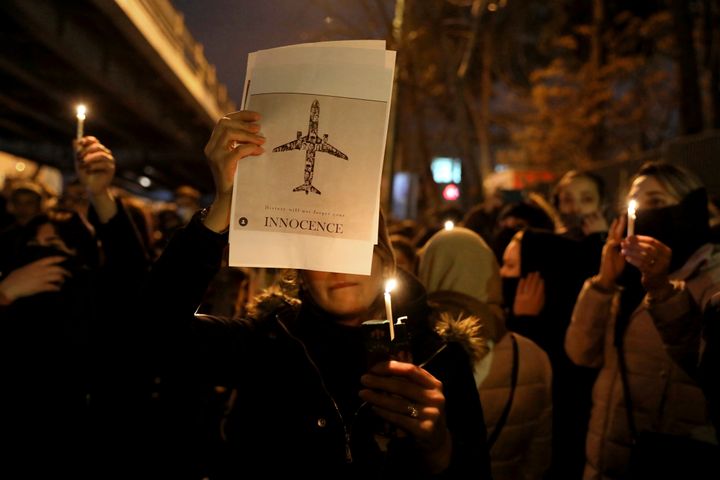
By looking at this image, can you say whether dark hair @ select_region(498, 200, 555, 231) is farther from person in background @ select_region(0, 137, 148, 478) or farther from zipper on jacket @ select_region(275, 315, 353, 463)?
zipper on jacket @ select_region(275, 315, 353, 463)

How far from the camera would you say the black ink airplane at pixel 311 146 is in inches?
69.0

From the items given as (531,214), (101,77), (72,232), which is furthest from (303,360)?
(101,77)

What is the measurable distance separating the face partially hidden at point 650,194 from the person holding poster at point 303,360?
5.09 ft

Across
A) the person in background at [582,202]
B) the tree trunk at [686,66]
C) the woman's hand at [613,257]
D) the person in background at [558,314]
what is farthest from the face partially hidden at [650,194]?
the tree trunk at [686,66]

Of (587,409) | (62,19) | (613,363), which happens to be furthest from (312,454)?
(62,19)

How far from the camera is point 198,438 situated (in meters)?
5.12

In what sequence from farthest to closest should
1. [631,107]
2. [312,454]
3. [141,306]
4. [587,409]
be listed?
[631,107] → [587,409] → [312,454] → [141,306]

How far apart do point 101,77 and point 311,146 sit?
15.3m

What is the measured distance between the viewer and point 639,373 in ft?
10.1

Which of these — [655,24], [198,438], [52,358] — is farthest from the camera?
[655,24]

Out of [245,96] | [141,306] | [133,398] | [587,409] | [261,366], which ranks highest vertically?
[245,96]

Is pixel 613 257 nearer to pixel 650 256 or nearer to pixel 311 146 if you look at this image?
pixel 650 256

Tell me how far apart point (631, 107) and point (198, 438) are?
1067 inches

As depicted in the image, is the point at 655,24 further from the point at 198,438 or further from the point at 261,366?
the point at 261,366
